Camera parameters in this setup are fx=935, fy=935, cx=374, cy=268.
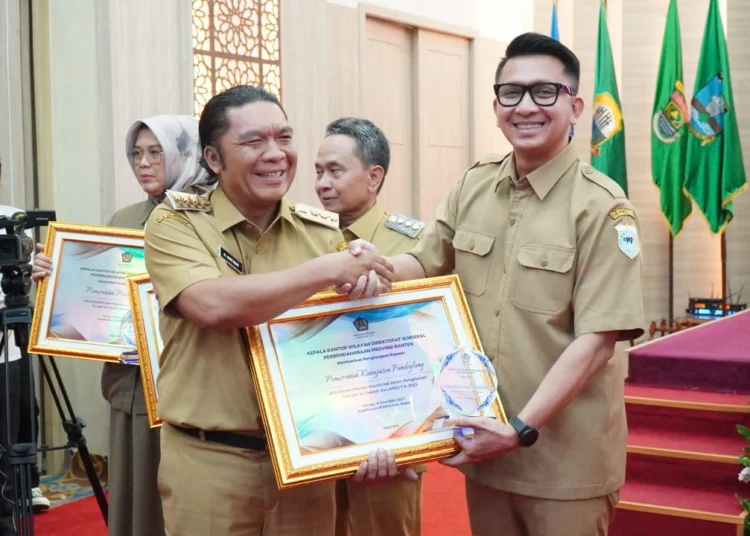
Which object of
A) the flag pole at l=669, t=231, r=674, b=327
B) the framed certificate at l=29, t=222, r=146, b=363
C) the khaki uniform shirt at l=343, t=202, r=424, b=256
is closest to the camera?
the khaki uniform shirt at l=343, t=202, r=424, b=256

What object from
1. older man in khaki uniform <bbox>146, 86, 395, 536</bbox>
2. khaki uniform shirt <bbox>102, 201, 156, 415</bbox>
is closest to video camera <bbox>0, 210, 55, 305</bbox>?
khaki uniform shirt <bbox>102, 201, 156, 415</bbox>

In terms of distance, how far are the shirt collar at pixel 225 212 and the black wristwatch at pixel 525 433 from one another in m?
0.60

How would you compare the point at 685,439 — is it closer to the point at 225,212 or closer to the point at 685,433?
the point at 685,433

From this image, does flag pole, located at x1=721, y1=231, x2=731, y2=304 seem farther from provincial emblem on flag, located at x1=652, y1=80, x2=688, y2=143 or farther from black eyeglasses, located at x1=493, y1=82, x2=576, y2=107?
black eyeglasses, located at x1=493, y1=82, x2=576, y2=107

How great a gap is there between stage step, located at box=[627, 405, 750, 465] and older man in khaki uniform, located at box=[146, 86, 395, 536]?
6.57 feet

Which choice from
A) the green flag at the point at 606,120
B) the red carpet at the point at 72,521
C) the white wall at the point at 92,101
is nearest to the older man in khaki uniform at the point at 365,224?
the red carpet at the point at 72,521

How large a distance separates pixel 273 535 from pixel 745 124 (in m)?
6.03

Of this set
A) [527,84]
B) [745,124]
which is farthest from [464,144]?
[527,84]

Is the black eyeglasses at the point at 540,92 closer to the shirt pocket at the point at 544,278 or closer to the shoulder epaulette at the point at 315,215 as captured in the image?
the shirt pocket at the point at 544,278

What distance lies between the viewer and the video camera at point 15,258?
2281 mm

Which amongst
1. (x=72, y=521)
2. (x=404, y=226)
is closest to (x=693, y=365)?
(x=404, y=226)

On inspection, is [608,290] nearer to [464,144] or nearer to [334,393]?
[334,393]

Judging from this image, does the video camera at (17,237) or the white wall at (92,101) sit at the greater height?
the white wall at (92,101)

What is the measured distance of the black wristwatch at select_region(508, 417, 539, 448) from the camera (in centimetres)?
172
